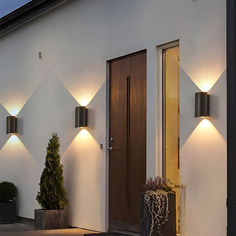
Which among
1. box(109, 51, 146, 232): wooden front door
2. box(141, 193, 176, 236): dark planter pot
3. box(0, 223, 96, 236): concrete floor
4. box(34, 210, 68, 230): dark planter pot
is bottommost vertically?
box(0, 223, 96, 236): concrete floor

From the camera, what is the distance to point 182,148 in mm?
6457

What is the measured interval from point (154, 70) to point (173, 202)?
1.76 m

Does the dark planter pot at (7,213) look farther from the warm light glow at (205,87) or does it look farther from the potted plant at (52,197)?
the warm light glow at (205,87)

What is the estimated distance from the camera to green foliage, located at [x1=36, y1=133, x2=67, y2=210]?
8383 millimetres

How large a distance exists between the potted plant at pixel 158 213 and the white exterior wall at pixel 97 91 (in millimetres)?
237

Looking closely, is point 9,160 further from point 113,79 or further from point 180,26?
point 180,26

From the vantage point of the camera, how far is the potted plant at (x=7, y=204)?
956 cm

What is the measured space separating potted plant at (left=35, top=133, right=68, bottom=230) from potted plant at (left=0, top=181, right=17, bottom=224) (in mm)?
1362

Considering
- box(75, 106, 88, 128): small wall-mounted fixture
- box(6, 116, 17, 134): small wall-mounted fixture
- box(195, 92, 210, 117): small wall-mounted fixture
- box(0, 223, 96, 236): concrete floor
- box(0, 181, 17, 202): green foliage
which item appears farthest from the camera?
box(6, 116, 17, 134): small wall-mounted fixture

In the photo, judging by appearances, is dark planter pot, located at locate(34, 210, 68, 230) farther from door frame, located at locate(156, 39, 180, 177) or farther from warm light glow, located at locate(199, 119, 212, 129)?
warm light glow, located at locate(199, 119, 212, 129)
